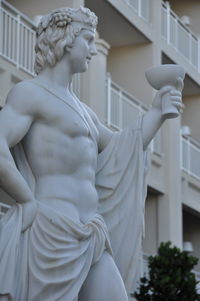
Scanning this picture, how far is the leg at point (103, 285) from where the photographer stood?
7.86 meters

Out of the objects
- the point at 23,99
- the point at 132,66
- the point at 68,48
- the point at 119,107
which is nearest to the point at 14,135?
the point at 23,99

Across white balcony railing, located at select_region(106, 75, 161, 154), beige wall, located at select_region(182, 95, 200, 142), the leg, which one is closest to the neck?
the leg

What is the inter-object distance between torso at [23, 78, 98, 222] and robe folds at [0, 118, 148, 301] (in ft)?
0.32

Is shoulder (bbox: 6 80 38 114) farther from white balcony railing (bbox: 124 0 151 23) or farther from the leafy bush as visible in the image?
white balcony railing (bbox: 124 0 151 23)

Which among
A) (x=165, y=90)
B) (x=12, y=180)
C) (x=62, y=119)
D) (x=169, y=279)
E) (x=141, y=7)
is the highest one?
(x=141, y=7)

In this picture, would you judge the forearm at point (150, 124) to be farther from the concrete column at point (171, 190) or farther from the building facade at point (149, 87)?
the concrete column at point (171, 190)

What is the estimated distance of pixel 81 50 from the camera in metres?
8.28

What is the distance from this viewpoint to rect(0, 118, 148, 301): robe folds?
7.65m

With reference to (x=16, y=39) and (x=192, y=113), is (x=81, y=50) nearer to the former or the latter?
(x=16, y=39)

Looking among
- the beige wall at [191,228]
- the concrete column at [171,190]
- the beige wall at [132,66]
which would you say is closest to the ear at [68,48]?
the concrete column at [171,190]

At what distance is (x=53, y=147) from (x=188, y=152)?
66.7 ft

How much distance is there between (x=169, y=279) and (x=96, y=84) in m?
4.74

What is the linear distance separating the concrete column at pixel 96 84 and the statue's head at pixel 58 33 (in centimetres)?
1369

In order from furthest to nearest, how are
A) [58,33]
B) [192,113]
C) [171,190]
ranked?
[192,113], [171,190], [58,33]
